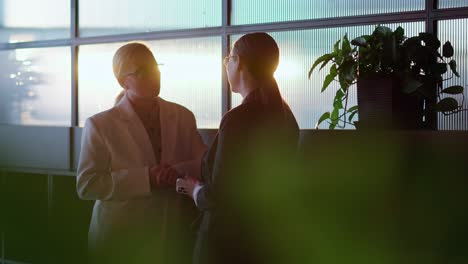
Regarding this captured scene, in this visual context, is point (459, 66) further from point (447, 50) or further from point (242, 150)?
point (242, 150)

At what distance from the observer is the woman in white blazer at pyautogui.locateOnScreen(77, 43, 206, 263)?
2434mm

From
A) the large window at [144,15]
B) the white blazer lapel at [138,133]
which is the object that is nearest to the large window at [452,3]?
the large window at [144,15]

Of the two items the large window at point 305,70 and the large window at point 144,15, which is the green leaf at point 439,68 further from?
the large window at point 144,15

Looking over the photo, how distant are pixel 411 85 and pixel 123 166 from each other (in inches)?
47.3

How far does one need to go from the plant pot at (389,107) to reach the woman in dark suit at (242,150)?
71cm

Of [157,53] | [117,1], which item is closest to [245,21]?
[157,53]

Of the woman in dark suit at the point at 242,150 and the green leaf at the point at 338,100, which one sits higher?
the green leaf at the point at 338,100

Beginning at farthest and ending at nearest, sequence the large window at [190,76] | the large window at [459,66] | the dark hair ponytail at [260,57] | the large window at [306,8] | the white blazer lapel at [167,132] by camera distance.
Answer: the large window at [190,76], the large window at [306,8], the large window at [459,66], the white blazer lapel at [167,132], the dark hair ponytail at [260,57]

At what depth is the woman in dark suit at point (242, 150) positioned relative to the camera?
1.94 meters

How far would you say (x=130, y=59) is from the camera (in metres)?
2.42

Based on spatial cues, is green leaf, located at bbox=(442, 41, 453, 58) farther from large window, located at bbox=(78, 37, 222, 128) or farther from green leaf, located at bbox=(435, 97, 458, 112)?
large window, located at bbox=(78, 37, 222, 128)

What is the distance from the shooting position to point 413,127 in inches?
105

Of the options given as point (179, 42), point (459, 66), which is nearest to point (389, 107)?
point (459, 66)

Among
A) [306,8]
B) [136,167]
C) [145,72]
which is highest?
[306,8]
